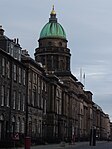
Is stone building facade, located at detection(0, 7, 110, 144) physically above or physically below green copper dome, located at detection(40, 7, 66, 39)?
below

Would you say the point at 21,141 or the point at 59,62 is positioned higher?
the point at 59,62

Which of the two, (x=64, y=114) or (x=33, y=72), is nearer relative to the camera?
(x=33, y=72)

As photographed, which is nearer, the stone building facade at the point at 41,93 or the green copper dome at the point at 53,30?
the stone building facade at the point at 41,93

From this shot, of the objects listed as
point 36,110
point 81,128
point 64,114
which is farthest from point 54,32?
point 36,110

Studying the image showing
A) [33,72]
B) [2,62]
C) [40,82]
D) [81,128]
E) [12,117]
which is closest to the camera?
[2,62]

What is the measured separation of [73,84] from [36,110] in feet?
195

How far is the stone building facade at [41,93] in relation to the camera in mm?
73438

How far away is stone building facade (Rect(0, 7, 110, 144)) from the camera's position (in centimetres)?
7344

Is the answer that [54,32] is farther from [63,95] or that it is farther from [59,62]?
[63,95]

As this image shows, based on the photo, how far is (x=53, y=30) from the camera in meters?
148

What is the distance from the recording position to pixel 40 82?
327 feet

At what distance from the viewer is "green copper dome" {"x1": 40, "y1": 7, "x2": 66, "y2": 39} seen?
147750mm

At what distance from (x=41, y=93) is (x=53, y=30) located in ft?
164

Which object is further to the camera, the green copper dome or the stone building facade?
the green copper dome
